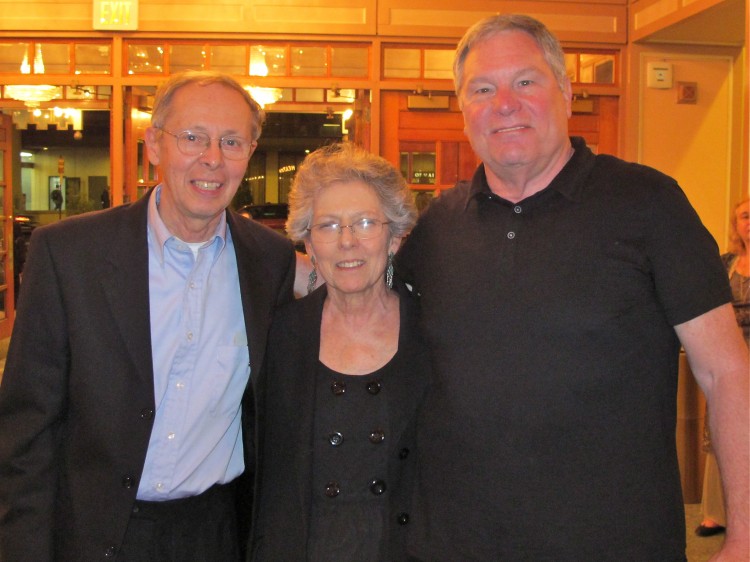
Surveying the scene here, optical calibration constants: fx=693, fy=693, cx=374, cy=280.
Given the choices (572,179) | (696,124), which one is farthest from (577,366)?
(696,124)

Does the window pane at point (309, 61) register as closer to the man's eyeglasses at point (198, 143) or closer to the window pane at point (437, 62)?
the window pane at point (437, 62)

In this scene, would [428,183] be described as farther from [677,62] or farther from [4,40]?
[4,40]

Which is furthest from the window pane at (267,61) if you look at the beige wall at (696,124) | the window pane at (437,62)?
the beige wall at (696,124)

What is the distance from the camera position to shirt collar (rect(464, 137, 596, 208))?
1.66 meters

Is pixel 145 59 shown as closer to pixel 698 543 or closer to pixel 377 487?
pixel 377 487

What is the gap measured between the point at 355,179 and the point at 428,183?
3949mm

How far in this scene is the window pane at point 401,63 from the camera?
563 centimetres

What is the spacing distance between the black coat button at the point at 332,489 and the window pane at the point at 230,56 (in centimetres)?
445

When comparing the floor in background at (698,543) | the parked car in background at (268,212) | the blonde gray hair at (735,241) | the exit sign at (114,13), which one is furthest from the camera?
the parked car in background at (268,212)

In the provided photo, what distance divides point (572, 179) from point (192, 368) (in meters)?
1.09

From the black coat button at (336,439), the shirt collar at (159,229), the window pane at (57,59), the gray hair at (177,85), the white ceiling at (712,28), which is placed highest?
the white ceiling at (712,28)

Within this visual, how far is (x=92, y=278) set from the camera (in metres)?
1.77

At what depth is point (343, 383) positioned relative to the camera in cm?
187

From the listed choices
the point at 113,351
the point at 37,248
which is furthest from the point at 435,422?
the point at 37,248
